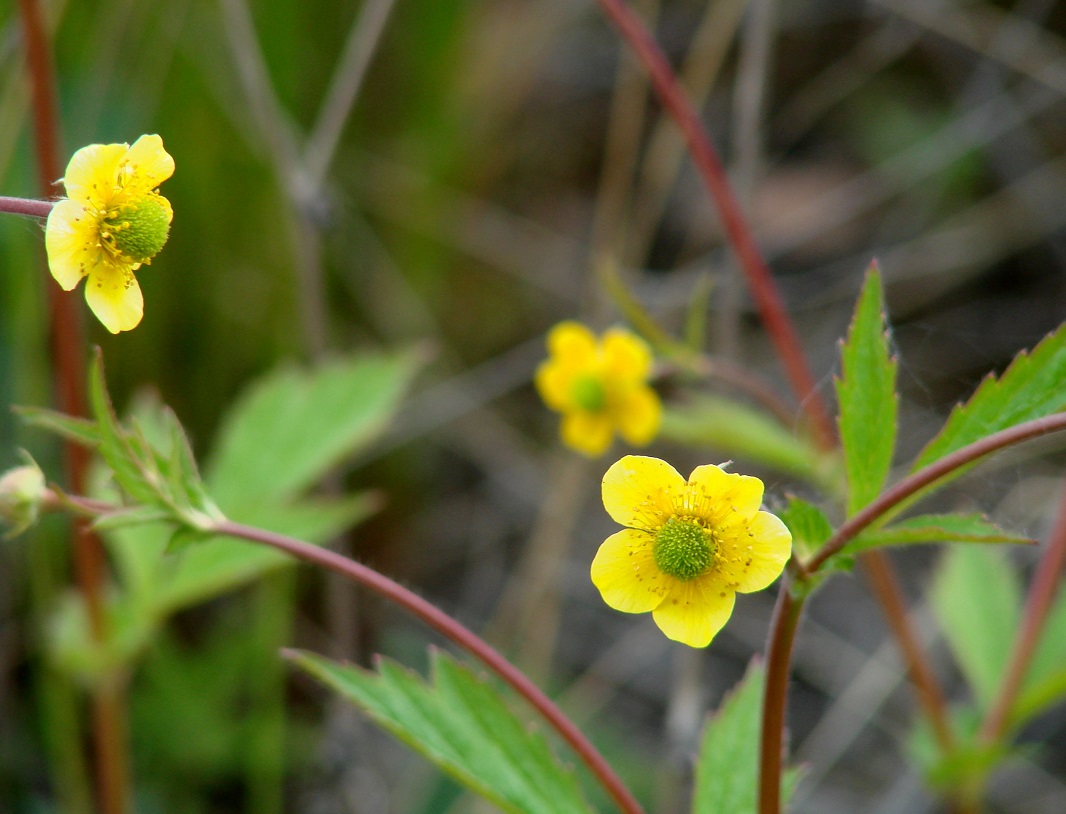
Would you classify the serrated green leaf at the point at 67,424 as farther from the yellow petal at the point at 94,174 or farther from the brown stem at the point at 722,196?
the brown stem at the point at 722,196

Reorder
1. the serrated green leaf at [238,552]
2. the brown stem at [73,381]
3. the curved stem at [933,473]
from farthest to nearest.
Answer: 1. the serrated green leaf at [238,552]
2. the brown stem at [73,381]
3. the curved stem at [933,473]

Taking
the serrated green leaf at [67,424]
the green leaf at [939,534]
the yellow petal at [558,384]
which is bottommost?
the serrated green leaf at [67,424]

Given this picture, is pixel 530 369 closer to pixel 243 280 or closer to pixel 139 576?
pixel 243 280

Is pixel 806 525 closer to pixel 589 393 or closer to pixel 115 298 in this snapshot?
pixel 115 298

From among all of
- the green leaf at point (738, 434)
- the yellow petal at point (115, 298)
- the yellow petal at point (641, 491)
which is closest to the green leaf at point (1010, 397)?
the yellow petal at point (641, 491)

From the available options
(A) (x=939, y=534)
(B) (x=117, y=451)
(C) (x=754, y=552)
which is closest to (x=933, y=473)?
(A) (x=939, y=534)

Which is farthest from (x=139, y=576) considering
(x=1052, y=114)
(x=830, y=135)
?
(x=1052, y=114)
